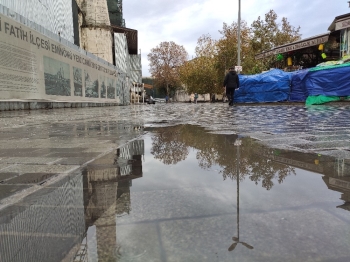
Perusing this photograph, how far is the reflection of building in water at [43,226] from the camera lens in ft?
3.26

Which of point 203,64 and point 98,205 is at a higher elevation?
point 203,64

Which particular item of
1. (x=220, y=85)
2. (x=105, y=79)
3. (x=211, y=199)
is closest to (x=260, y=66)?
(x=220, y=85)

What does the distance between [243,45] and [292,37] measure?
17.7 feet

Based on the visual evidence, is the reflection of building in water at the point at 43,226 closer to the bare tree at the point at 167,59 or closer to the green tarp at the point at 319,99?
the green tarp at the point at 319,99

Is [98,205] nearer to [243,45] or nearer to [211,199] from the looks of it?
[211,199]

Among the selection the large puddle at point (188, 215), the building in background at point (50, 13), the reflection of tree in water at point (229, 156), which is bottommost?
the large puddle at point (188, 215)

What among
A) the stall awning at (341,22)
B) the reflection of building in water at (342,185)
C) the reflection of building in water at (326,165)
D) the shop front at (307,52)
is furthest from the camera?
the shop front at (307,52)

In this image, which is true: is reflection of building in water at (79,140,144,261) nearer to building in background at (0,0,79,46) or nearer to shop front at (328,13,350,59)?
building in background at (0,0,79,46)

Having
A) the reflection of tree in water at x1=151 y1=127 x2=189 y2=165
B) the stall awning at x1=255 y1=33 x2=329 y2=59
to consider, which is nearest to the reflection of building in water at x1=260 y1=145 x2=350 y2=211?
the reflection of tree in water at x1=151 y1=127 x2=189 y2=165

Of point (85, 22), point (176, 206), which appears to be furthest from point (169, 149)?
point (85, 22)

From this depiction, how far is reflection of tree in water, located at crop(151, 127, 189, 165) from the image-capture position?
256cm

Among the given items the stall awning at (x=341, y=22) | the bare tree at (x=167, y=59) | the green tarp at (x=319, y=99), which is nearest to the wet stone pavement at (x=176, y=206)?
the green tarp at (x=319, y=99)

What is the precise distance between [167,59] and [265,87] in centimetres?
3702

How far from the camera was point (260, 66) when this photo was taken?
1173 inches
